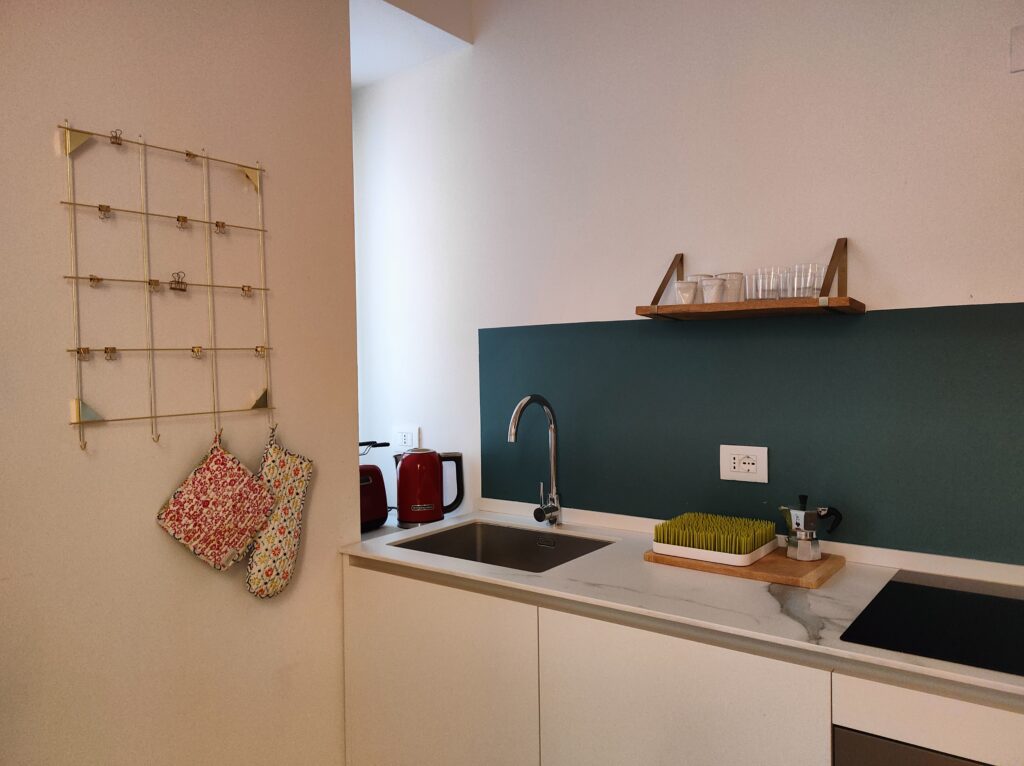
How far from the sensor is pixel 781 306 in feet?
5.39

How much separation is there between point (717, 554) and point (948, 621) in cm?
46

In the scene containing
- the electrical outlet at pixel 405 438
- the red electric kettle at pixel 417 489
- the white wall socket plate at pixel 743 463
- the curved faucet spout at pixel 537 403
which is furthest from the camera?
the electrical outlet at pixel 405 438

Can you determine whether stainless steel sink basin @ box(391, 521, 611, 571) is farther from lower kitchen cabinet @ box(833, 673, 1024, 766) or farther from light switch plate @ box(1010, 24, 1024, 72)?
light switch plate @ box(1010, 24, 1024, 72)

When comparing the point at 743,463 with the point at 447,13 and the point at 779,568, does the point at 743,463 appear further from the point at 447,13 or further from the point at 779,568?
the point at 447,13

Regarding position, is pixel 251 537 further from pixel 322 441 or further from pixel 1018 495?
pixel 1018 495

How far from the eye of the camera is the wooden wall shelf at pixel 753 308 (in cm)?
160

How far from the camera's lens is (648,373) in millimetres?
2082

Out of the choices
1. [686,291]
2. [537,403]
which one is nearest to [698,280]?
[686,291]

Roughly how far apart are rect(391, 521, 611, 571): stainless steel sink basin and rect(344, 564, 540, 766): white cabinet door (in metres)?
0.23

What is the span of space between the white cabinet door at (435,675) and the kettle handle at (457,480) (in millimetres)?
504

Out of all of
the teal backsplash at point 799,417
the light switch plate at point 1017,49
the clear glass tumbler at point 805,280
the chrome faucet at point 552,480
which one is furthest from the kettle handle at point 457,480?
the light switch plate at point 1017,49

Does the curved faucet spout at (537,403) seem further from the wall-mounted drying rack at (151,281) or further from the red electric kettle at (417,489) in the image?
the wall-mounted drying rack at (151,281)

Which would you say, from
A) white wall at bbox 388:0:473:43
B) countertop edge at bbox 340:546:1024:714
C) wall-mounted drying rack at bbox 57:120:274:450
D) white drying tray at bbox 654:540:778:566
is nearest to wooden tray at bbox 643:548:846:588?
white drying tray at bbox 654:540:778:566

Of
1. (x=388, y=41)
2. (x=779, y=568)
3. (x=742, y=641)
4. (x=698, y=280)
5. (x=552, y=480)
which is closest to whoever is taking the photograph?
(x=742, y=641)
